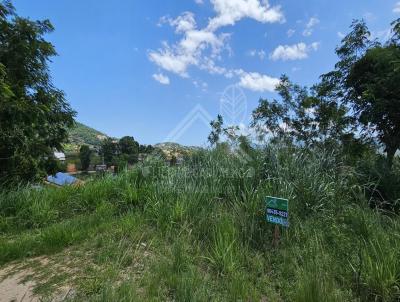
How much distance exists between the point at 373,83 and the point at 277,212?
910 centimetres

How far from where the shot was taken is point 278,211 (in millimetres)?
4094

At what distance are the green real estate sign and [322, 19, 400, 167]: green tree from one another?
5.61 metres

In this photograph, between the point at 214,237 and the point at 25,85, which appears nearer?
the point at 214,237

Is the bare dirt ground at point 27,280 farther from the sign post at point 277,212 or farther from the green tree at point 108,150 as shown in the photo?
the green tree at point 108,150

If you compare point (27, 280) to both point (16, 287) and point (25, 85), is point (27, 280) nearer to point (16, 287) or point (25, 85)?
point (16, 287)

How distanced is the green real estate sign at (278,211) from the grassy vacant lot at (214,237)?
391 millimetres

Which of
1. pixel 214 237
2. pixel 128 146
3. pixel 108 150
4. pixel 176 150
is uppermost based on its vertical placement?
pixel 128 146

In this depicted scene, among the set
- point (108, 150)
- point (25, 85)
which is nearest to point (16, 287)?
point (108, 150)

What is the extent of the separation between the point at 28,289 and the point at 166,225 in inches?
74.4

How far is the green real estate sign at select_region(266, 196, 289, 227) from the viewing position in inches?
157

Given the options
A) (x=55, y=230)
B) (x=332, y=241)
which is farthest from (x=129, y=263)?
(x=332, y=241)

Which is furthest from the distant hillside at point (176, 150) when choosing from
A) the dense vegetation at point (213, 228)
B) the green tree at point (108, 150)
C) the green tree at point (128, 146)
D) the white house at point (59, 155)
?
the white house at point (59, 155)

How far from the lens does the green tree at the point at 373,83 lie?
10398 mm

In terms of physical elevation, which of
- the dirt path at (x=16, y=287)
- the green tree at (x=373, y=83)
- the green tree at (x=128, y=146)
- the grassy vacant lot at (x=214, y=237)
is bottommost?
the dirt path at (x=16, y=287)
